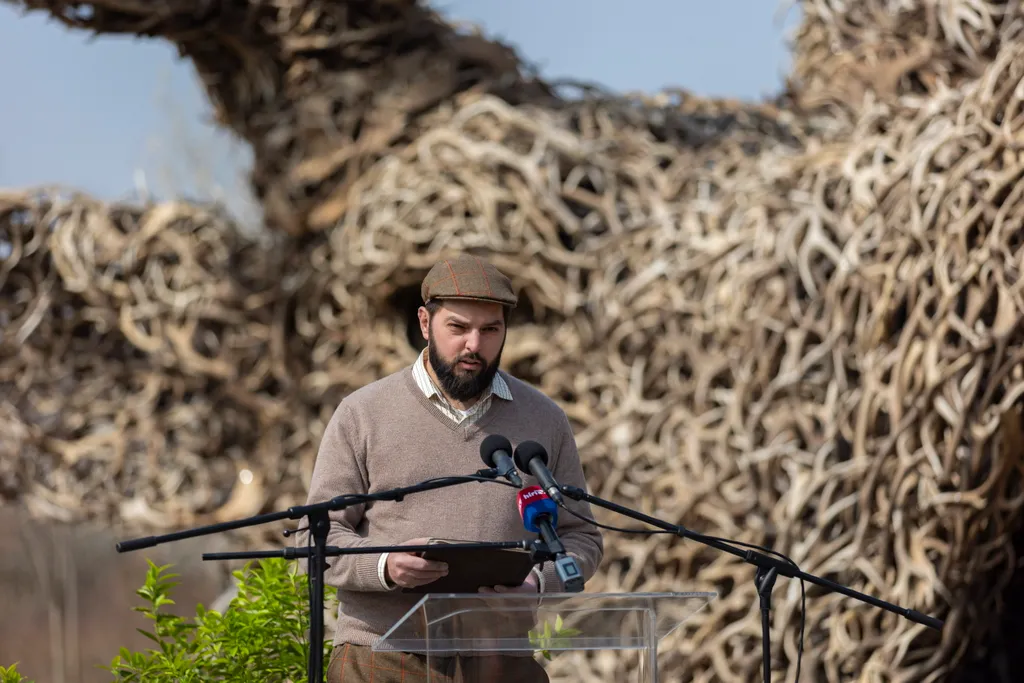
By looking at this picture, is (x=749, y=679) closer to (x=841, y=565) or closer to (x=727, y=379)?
(x=841, y=565)

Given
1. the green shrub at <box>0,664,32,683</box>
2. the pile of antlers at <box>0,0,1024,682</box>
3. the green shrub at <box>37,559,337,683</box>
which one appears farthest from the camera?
the pile of antlers at <box>0,0,1024,682</box>

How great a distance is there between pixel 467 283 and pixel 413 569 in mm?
414

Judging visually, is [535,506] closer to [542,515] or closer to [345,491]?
[542,515]

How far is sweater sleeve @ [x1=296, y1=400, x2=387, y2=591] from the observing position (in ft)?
5.98

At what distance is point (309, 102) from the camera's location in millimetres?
4977

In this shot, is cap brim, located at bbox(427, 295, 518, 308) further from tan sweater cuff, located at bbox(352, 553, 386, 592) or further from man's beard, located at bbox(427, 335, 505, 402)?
tan sweater cuff, located at bbox(352, 553, 386, 592)

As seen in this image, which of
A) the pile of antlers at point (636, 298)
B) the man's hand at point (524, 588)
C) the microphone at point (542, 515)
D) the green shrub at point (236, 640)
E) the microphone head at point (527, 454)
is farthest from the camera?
the pile of antlers at point (636, 298)

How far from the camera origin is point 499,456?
1.67 m

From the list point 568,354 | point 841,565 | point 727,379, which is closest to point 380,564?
point 841,565

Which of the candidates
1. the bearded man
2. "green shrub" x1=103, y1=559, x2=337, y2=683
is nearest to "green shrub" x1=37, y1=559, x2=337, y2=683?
"green shrub" x1=103, y1=559, x2=337, y2=683

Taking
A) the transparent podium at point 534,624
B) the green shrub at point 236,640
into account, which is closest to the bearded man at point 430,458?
the transparent podium at point 534,624

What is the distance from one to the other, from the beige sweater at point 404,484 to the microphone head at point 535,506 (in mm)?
281

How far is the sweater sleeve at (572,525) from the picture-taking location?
1.92 meters

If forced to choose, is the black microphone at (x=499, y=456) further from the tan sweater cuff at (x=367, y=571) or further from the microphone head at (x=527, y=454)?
the tan sweater cuff at (x=367, y=571)
